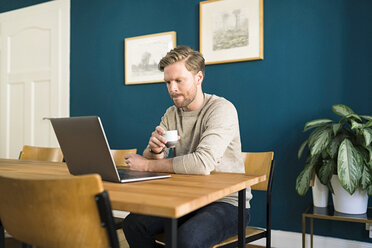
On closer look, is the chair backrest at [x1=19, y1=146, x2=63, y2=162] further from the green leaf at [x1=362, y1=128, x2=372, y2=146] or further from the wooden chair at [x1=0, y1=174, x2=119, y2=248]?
the green leaf at [x1=362, y1=128, x2=372, y2=146]

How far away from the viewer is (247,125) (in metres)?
2.85

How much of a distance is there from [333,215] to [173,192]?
1.62m

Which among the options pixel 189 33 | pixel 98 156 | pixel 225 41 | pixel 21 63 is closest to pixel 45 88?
pixel 21 63

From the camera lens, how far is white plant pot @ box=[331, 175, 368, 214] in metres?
2.13

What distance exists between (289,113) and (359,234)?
3.36 feet

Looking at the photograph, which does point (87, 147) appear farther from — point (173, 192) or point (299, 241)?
point (299, 241)

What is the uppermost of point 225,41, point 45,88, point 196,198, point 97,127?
point 225,41

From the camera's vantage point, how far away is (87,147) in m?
1.11

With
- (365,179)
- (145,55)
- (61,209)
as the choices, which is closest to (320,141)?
(365,179)

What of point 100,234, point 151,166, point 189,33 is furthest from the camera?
point 189,33

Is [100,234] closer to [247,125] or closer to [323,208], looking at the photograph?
[323,208]

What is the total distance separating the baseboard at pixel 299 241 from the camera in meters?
2.42

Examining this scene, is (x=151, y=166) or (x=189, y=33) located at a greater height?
(x=189, y=33)

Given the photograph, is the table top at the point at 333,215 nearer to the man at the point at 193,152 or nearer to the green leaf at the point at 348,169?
the green leaf at the point at 348,169
